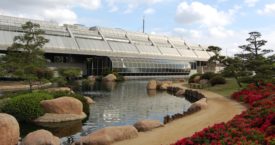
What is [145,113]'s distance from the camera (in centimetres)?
2597

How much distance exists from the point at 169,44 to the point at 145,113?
8248 cm

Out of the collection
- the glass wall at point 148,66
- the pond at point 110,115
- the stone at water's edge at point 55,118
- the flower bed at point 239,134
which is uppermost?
the glass wall at point 148,66

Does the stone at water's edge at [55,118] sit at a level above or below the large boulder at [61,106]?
below

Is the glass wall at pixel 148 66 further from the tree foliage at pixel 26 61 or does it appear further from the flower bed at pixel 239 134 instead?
the flower bed at pixel 239 134

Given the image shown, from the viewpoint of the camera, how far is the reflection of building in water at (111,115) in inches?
912

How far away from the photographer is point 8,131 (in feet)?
51.8

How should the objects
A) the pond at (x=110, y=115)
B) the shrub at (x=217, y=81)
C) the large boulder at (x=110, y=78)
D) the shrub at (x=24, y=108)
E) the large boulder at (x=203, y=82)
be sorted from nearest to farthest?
the pond at (x=110, y=115) → the shrub at (x=24, y=108) → the shrub at (x=217, y=81) → the large boulder at (x=203, y=82) → the large boulder at (x=110, y=78)

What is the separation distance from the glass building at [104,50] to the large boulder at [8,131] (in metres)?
48.4

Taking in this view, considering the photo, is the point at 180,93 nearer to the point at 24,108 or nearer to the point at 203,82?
the point at 203,82

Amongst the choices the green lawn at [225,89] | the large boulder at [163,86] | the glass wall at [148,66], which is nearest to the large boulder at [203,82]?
the green lawn at [225,89]

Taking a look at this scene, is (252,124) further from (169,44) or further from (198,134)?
(169,44)

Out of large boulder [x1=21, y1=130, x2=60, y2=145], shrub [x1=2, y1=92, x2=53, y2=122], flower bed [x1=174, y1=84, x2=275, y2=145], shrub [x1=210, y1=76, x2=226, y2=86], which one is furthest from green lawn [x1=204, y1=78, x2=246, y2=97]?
large boulder [x1=21, y1=130, x2=60, y2=145]

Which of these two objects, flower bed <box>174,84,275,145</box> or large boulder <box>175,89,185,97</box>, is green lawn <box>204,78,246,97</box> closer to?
large boulder <box>175,89,185,97</box>

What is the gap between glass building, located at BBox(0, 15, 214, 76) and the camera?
7144 cm
